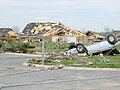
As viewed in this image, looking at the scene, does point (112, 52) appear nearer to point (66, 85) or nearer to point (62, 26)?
point (66, 85)

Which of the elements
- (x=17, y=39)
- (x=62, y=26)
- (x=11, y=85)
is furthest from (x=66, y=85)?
(x=62, y=26)

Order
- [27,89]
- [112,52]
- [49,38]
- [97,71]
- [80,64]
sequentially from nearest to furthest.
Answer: [27,89], [97,71], [80,64], [112,52], [49,38]

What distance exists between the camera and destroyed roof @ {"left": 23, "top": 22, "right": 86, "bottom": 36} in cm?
7431

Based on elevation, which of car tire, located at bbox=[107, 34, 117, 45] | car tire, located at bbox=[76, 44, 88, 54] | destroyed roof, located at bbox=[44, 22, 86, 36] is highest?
destroyed roof, located at bbox=[44, 22, 86, 36]

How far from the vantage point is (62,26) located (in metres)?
78.9

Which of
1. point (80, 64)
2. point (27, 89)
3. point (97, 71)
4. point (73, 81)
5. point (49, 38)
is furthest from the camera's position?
point (49, 38)

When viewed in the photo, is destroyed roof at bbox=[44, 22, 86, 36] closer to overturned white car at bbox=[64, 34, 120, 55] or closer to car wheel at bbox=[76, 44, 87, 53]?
overturned white car at bbox=[64, 34, 120, 55]

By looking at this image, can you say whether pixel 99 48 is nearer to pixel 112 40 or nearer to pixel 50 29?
pixel 112 40

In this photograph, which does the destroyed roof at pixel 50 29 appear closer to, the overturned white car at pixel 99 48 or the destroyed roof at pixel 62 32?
the destroyed roof at pixel 62 32

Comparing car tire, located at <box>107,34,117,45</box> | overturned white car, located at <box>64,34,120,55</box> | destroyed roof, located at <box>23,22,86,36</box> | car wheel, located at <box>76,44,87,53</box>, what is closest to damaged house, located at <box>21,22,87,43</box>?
destroyed roof, located at <box>23,22,86,36</box>

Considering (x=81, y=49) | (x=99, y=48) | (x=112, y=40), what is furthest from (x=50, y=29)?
(x=81, y=49)

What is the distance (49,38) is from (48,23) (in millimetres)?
13280

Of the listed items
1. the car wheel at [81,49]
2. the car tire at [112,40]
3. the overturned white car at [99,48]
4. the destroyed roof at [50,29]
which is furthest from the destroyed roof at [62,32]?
the car wheel at [81,49]

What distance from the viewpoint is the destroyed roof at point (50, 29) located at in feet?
244
